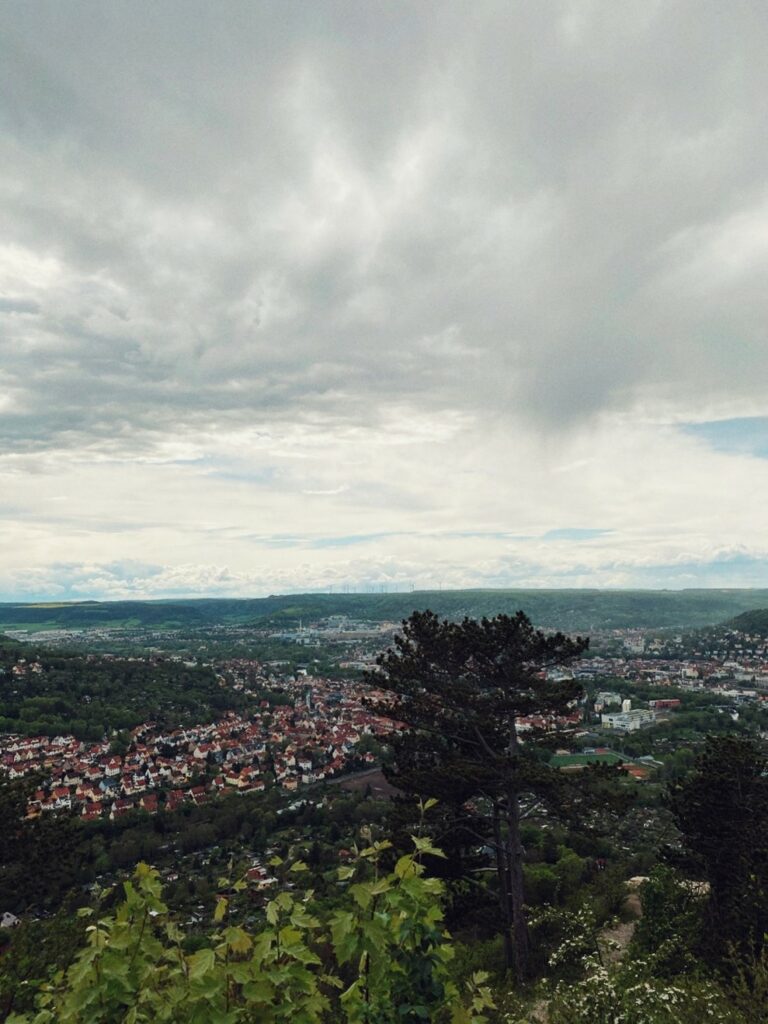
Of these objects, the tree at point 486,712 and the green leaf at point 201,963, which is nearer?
the green leaf at point 201,963

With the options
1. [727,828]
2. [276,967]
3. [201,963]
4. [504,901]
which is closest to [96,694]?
[504,901]

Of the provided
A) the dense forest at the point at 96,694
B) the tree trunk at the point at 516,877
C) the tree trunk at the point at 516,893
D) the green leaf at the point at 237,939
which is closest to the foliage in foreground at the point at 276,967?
the green leaf at the point at 237,939

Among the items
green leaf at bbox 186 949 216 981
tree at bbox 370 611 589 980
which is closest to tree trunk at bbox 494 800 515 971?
tree at bbox 370 611 589 980

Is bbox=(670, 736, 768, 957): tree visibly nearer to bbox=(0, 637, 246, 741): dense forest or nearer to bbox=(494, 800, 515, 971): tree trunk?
bbox=(494, 800, 515, 971): tree trunk

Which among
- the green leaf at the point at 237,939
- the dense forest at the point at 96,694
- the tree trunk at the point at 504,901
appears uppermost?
the green leaf at the point at 237,939

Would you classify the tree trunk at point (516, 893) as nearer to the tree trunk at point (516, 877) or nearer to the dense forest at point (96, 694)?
the tree trunk at point (516, 877)

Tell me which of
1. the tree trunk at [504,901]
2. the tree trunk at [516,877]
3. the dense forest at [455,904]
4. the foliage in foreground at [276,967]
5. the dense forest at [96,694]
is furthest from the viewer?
the dense forest at [96,694]

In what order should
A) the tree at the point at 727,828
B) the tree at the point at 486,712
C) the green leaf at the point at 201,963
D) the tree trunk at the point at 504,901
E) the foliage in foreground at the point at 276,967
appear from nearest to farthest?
1. the green leaf at the point at 201,963
2. the foliage in foreground at the point at 276,967
3. the tree at the point at 727,828
4. the tree at the point at 486,712
5. the tree trunk at the point at 504,901

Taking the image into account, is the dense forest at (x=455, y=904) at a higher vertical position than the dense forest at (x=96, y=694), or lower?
higher
